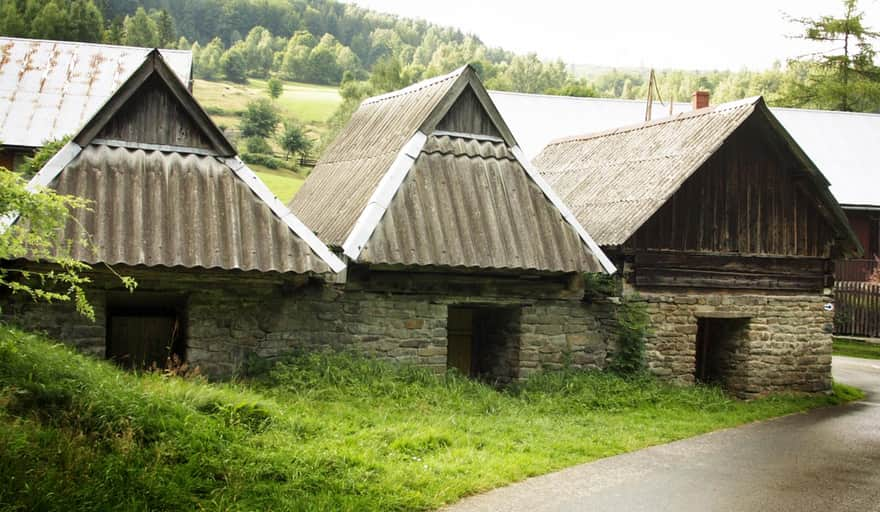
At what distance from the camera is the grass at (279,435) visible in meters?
7.68

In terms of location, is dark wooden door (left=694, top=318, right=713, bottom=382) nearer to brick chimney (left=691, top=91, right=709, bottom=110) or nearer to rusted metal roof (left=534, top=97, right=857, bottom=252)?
rusted metal roof (left=534, top=97, right=857, bottom=252)

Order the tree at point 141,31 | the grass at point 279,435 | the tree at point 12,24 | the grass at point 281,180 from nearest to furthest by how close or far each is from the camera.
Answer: the grass at point 279,435
the grass at point 281,180
the tree at point 12,24
the tree at point 141,31

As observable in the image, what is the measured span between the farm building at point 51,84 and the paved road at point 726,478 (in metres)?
15.0

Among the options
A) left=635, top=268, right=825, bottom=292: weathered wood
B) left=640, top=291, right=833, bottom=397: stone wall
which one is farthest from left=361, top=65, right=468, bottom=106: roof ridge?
left=640, top=291, right=833, bottom=397: stone wall

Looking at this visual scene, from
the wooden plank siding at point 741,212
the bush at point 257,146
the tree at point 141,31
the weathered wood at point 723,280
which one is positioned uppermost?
the tree at point 141,31

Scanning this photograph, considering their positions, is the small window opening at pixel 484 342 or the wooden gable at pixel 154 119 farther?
the small window opening at pixel 484 342

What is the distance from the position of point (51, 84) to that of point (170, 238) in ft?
44.9

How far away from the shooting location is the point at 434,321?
48.3 feet

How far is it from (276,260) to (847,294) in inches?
858

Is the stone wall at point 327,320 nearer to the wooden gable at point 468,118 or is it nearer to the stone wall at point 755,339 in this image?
the stone wall at point 755,339

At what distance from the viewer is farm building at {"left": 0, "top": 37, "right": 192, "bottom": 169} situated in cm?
2217

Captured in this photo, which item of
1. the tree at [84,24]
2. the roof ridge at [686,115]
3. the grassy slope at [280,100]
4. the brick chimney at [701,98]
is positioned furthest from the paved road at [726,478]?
the grassy slope at [280,100]

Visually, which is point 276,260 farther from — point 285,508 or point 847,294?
point 847,294

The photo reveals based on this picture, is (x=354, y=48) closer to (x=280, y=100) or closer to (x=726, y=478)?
(x=280, y=100)
